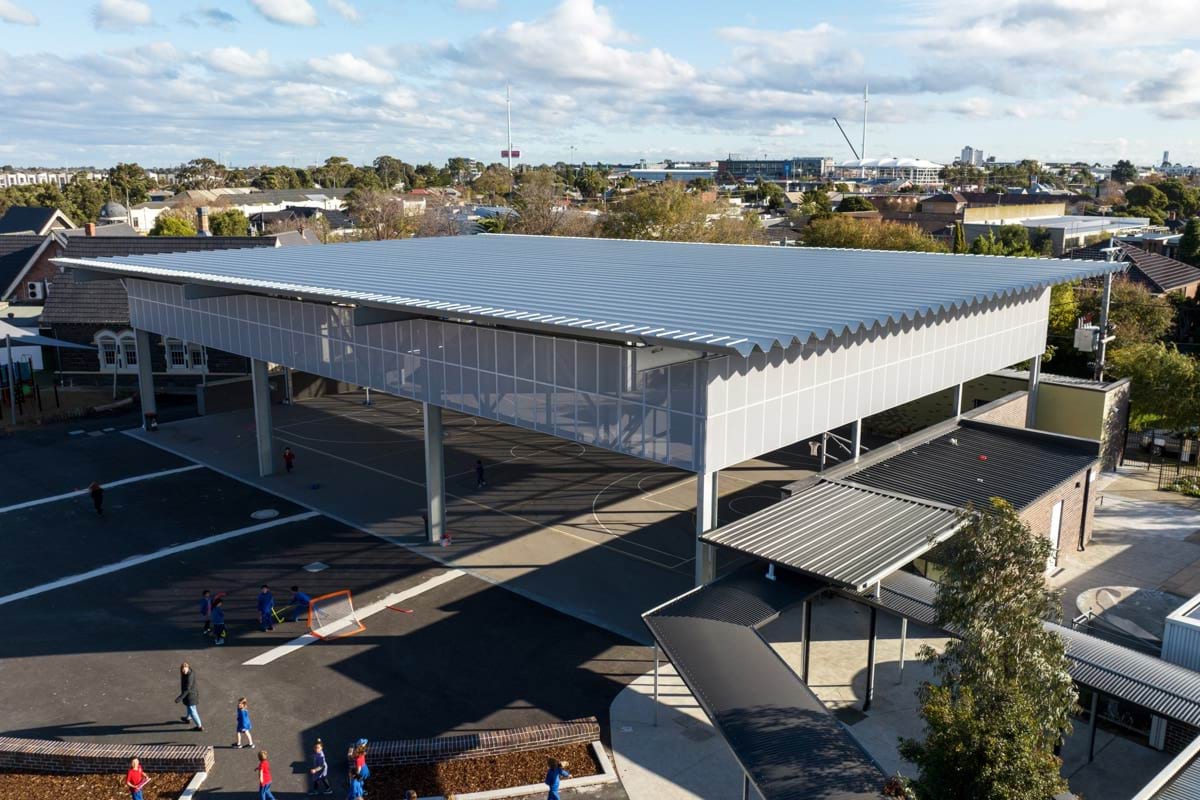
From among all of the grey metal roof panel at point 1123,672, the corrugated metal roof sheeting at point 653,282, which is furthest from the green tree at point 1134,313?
the grey metal roof panel at point 1123,672

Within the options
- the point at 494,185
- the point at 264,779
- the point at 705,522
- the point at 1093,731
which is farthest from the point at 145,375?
the point at 494,185

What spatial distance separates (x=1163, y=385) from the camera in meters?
30.4

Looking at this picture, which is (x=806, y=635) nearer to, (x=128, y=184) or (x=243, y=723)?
(x=243, y=723)

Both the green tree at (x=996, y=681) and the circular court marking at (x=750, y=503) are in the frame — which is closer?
the green tree at (x=996, y=681)

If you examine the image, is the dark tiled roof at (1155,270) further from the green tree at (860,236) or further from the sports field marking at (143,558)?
the sports field marking at (143,558)

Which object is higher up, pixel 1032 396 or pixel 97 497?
pixel 1032 396

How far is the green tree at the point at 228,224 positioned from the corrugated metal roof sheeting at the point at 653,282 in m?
54.4

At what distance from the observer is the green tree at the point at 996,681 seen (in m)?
9.68

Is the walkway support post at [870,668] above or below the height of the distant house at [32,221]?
below

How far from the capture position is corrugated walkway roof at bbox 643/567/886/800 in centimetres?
1184

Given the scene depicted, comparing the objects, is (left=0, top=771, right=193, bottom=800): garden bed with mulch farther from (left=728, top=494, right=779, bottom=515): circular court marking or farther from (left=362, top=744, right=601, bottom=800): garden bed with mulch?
(left=728, top=494, right=779, bottom=515): circular court marking

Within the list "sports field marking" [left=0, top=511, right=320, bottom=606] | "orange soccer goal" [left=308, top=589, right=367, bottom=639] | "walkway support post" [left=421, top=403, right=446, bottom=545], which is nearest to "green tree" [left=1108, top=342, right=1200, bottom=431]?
"walkway support post" [left=421, top=403, right=446, bottom=545]

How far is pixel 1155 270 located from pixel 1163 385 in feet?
107

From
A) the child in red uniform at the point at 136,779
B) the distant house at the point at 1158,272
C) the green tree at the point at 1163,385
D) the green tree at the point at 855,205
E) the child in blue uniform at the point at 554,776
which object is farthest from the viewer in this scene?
the green tree at the point at 855,205
